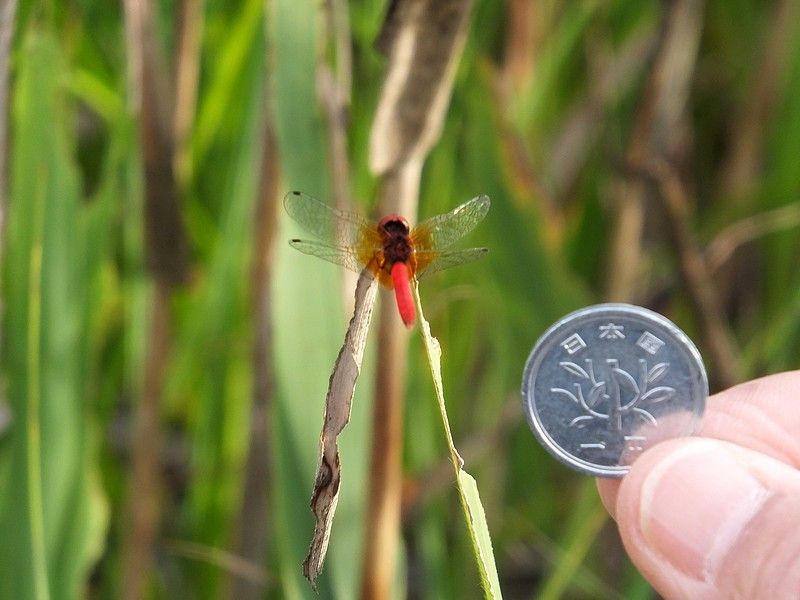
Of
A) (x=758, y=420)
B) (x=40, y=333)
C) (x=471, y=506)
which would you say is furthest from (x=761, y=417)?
(x=40, y=333)

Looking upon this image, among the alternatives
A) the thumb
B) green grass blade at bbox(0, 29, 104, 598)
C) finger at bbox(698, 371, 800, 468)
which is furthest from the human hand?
green grass blade at bbox(0, 29, 104, 598)

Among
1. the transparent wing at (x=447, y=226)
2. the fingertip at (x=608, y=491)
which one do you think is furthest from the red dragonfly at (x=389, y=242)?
the fingertip at (x=608, y=491)

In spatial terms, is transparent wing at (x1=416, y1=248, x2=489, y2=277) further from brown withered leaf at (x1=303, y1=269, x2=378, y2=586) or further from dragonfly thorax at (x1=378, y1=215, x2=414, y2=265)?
brown withered leaf at (x1=303, y1=269, x2=378, y2=586)

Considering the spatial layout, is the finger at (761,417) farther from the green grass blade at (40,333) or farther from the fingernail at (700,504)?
the green grass blade at (40,333)

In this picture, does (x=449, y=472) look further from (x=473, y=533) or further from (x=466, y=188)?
(x=473, y=533)

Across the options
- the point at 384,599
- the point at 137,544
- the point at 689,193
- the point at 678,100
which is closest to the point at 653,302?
the point at 678,100

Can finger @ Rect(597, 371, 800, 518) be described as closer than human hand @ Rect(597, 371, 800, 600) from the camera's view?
No

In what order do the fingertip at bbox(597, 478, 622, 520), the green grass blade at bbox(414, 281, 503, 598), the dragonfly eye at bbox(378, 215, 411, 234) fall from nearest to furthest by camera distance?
the green grass blade at bbox(414, 281, 503, 598) → the dragonfly eye at bbox(378, 215, 411, 234) → the fingertip at bbox(597, 478, 622, 520)
